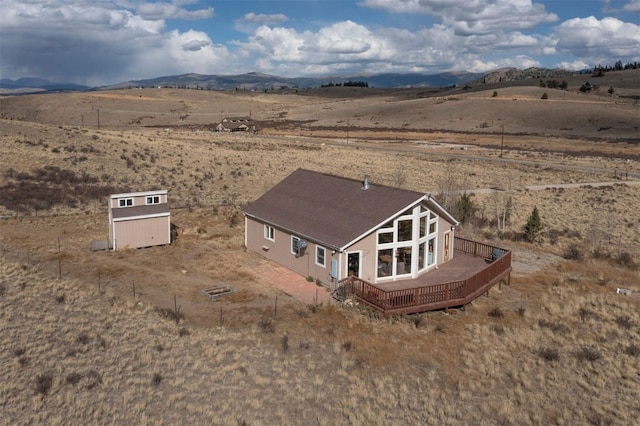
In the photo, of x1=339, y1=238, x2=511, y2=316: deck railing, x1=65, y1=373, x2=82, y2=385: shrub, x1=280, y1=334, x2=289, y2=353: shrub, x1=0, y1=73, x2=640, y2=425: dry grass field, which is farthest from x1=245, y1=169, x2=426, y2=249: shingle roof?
x1=65, y1=373, x2=82, y2=385: shrub

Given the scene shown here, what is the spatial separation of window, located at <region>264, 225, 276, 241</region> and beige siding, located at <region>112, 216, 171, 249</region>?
17.7ft

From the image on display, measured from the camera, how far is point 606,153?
74.9 m

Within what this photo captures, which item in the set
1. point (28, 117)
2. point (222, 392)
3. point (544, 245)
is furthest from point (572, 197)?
point (28, 117)

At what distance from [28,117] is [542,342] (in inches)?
6270

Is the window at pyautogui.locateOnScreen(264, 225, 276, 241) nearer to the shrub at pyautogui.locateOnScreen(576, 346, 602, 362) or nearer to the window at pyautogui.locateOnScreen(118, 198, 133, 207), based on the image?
the window at pyautogui.locateOnScreen(118, 198, 133, 207)

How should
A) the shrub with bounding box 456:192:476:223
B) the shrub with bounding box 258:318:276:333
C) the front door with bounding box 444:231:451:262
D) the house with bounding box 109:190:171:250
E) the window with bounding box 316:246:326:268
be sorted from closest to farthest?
the shrub with bounding box 258:318:276:333 → the window with bounding box 316:246:326:268 → the front door with bounding box 444:231:451:262 → the house with bounding box 109:190:171:250 → the shrub with bounding box 456:192:476:223

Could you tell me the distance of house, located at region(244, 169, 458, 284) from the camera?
2005 centimetres

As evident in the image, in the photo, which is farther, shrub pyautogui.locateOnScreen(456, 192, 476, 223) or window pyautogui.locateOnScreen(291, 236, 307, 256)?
shrub pyautogui.locateOnScreen(456, 192, 476, 223)

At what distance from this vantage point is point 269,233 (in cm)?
2434

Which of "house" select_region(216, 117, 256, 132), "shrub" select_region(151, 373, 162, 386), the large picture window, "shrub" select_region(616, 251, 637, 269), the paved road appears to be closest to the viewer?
"shrub" select_region(151, 373, 162, 386)

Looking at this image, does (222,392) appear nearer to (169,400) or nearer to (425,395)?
(169,400)

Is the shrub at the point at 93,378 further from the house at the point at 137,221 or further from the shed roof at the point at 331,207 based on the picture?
the house at the point at 137,221

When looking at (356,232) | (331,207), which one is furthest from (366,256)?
(331,207)

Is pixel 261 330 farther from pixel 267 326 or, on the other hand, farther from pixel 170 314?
pixel 170 314
